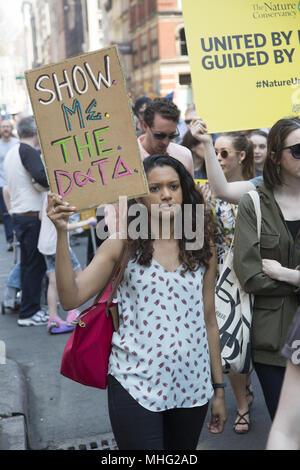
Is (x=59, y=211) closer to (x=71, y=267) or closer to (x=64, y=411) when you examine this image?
(x=71, y=267)

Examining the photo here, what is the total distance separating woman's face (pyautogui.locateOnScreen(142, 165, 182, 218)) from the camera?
269 cm

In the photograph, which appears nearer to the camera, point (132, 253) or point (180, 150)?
point (132, 253)

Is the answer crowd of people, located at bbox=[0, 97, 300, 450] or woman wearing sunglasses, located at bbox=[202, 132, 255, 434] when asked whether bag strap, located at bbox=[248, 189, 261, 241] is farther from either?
woman wearing sunglasses, located at bbox=[202, 132, 255, 434]

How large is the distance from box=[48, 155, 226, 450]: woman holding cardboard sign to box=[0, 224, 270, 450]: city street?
1525 millimetres

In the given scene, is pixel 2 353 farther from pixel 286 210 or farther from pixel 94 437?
pixel 286 210

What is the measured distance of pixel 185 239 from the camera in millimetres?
2736

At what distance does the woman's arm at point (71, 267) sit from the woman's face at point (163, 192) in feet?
0.66

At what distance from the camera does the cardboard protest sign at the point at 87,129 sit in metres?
2.55

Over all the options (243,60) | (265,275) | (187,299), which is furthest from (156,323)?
(243,60)

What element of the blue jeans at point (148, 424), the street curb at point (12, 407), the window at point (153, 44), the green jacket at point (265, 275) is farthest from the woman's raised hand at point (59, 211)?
the window at point (153, 44)

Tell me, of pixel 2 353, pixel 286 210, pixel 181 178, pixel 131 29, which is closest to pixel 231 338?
pixel 286 210

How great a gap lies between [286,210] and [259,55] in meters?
1.09

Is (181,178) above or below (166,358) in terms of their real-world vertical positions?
above
